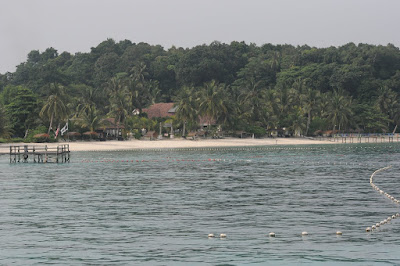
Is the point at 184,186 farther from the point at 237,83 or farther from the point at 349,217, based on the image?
the point at 237,83

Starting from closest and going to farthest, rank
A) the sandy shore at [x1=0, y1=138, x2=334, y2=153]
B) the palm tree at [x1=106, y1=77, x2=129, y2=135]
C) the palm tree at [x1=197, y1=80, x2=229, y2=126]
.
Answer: the sandy shore at [x1=0, y1=138, x2=334, y2=153] → the palm tree at [x1=197, y1=80, x2=229, y2=126] → the palm tree at [x1=106, y1=77, x2=129, y2=135]

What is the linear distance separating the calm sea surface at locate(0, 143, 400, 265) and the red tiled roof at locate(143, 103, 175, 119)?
99.8 meters

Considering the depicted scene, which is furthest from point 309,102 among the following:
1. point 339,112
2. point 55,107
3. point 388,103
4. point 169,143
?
point 55,107

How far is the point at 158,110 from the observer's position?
16262 cm

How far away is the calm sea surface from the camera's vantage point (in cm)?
2402

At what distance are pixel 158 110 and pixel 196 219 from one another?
131219 mm

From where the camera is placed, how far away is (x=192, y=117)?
13462 cm

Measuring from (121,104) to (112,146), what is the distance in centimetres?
1728

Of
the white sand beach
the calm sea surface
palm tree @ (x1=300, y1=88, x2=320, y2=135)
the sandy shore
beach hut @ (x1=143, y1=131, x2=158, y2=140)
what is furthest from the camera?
palm tree @ (x1=300, y1=88, x2=320, y2=135)

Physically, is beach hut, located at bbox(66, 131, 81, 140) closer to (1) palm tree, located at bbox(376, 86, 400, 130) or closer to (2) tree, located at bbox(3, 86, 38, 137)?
(2) tree, located at bbox(3, 86, 38, 137)

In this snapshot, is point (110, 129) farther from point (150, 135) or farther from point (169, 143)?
point (169, 143)

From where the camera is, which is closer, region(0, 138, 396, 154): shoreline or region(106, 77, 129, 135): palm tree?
region(0, 138, 396, 154): shoreline

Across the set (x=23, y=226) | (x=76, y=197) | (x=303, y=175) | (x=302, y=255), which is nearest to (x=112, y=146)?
(x=303, y=175)

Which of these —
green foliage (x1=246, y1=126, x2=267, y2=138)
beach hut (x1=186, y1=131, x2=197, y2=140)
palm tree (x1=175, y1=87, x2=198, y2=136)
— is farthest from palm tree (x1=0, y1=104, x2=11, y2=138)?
green foliage (x1=246, y1=126, x2=267, y2=138)
